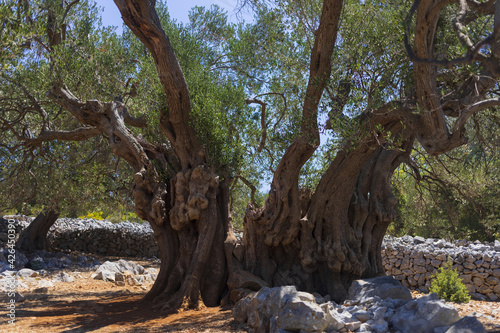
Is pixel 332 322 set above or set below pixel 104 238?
below

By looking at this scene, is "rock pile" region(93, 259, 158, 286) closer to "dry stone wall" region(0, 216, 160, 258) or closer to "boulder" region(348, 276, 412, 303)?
"dry stone wall" region(0, 216, 160, 258)

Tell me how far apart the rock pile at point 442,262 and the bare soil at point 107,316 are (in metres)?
3.48

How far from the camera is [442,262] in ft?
40.1

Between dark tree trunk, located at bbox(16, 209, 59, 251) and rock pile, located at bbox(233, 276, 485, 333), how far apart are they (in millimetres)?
11773

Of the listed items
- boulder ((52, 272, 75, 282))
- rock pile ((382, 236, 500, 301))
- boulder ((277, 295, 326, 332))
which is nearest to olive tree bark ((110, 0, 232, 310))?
boulder ((277, 295, 326, 332))

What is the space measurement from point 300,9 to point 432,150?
4.82 m

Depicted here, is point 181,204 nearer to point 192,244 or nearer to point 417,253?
point 192,244

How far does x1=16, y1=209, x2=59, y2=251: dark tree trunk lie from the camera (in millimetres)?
14971

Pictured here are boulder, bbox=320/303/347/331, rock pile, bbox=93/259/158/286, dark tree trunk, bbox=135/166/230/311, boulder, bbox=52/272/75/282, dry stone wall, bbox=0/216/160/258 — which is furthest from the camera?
dry stone wall, bbox=0/216/160/258

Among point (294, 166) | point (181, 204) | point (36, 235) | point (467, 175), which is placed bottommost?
point (36, 235)


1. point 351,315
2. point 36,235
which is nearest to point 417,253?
point 351,315

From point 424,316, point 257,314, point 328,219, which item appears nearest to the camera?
point 424,316

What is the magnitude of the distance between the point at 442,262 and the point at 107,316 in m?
9.58

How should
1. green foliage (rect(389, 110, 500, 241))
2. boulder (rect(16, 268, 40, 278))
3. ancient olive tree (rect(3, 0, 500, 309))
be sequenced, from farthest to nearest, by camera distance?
1. boulder (rect(16, 268, 40, 278))
2. green foliage (rect(389, 110, 500, 241))
3. ancient olive tree (rect(3, 0, 500, 309))
